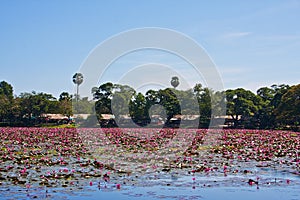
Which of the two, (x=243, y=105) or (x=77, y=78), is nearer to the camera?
(x=243, y=105)

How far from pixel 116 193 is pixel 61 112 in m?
48.5

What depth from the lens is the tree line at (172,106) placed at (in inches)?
1727

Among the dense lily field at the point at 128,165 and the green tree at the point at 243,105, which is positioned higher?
the green tree at the point at 243,105

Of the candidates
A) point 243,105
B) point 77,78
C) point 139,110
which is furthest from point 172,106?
point 77,78

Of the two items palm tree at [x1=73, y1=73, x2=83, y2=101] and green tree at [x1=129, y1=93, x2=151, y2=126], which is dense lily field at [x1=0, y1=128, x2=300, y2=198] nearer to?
green tree at [x1=129, y1=93, x2=151, y2=126]

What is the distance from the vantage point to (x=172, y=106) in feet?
161

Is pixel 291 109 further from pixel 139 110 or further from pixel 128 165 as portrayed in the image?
pixel 128 165

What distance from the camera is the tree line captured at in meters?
43.9

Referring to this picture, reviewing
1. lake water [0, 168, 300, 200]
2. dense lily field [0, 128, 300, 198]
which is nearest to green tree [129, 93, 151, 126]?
dense lily field [0, 128, 300, 198]

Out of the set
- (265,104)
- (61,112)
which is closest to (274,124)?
(265,104)

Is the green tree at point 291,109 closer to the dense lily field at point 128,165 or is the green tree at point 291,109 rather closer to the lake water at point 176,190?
the dense lily field at point 128,165

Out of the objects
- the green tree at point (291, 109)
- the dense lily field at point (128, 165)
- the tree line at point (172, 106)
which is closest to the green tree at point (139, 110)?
the tree line at point (172, 106)

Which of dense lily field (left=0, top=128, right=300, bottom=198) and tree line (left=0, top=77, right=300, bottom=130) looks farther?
tree line (left=0, top=77, right=300, bottom=130)

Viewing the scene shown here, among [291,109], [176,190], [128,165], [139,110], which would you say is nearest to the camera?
[176,190]
